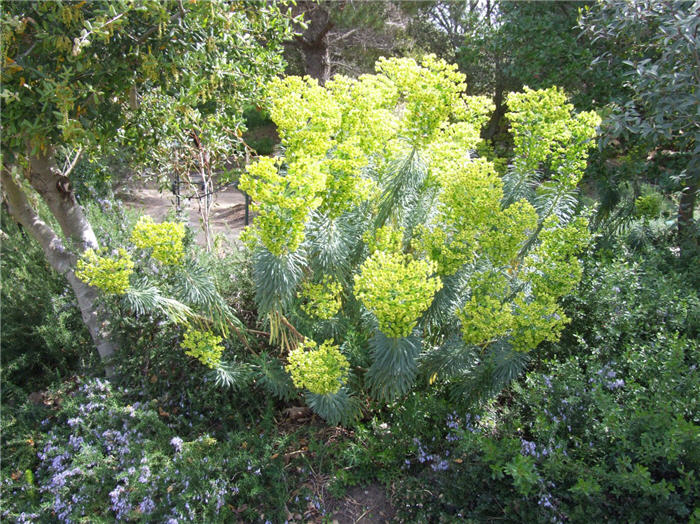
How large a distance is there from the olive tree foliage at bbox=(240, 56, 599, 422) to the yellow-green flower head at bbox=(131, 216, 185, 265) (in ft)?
1.19

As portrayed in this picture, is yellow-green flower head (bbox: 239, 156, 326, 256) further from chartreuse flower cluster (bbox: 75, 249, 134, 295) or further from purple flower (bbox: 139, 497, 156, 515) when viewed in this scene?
purple flower (bbox: 139, 497, 156, 515)

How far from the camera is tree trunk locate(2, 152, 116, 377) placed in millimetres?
3121

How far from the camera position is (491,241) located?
7.33 feet

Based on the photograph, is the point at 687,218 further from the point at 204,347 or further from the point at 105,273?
the point at 105,273

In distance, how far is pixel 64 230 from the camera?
3230mm

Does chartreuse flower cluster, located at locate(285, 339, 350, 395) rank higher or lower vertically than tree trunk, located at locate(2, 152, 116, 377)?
lower

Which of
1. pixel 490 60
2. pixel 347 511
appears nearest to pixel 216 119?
pixel 347 511

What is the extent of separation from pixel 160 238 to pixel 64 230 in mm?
1528

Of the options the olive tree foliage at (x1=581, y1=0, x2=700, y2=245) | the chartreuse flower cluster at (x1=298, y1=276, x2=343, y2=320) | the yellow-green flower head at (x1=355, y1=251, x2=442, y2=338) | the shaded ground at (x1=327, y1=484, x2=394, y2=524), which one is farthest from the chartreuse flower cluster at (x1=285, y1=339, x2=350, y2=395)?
the olive tree foliage at (x1=581, y1=0, x2=700, y2=245)

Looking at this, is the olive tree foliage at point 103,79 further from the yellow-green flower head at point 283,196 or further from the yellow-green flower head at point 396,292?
the yellow-green flower head at point 396,292

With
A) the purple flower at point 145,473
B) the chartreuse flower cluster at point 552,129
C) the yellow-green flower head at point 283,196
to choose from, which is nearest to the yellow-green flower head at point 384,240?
the yellow-green flower head at point 283,196

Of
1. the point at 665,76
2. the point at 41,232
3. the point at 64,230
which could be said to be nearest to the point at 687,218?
the point at 665,76

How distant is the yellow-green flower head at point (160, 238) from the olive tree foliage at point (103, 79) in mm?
500

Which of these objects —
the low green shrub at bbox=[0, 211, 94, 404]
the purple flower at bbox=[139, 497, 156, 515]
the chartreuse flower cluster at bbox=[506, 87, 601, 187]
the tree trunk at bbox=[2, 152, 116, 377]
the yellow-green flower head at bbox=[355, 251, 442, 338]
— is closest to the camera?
the yellow-green flower head at bbox=[355, 251, 442, 338]
